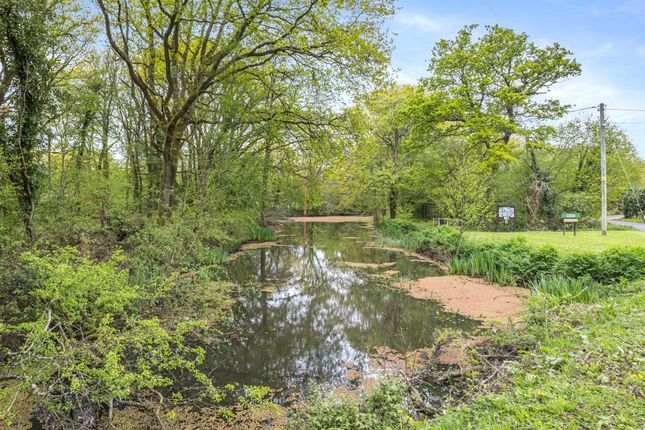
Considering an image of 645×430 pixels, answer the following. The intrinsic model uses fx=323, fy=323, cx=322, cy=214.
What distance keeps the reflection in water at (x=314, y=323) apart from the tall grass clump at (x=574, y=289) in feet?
5.99

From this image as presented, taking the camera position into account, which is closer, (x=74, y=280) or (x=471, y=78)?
(x=74, y=280)

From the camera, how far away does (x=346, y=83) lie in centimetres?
1043

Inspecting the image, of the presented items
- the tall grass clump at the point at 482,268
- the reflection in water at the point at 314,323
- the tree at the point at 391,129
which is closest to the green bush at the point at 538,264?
the tall grass clump at the point at 482,268

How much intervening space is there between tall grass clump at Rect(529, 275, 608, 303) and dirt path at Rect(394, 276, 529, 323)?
2.17 feet

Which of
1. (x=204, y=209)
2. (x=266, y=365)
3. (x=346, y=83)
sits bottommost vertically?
(x=266, y=365)

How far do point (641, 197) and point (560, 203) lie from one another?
36.5ft

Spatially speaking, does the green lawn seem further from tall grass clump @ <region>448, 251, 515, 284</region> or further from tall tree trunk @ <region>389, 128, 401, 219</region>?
tall tree trunk @ <region>389, 128, 401, 219</region>

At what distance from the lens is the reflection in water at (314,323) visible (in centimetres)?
502

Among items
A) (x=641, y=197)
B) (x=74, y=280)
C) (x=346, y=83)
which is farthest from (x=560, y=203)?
(x=74, y=280)

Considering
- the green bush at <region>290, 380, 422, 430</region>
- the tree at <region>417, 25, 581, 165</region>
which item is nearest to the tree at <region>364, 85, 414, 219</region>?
the tree at <region>417, 25, 581, 165</region>

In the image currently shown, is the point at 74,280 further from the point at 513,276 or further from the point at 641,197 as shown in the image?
the point at 641,197

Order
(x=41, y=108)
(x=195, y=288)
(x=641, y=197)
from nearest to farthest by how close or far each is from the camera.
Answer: (x=41, y=108) → (x=195, y=288) → (x=641, y=197)

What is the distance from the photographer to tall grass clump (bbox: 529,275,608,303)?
20.5 ft

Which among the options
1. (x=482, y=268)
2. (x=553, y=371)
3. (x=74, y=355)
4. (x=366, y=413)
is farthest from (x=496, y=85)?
(x=74, y=355)
